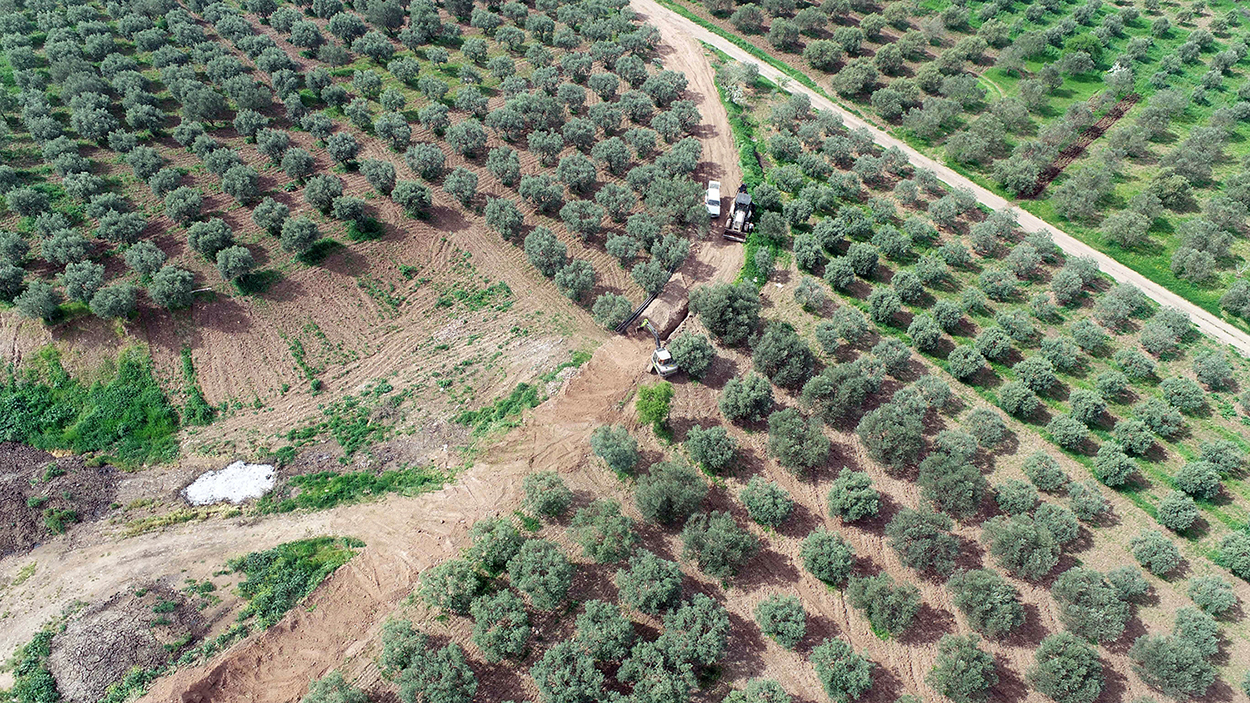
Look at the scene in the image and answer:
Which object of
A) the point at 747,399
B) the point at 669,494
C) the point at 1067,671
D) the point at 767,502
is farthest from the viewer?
the point at 747,399

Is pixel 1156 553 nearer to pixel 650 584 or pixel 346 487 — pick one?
pixel 650 584

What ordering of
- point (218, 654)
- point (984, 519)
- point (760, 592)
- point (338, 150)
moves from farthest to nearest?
point (338, 150) → point (984, 519) → point (760, 592) → point (218, 654)

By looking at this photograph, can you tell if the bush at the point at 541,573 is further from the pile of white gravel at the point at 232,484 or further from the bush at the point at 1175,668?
the bush at the point at 1175,668

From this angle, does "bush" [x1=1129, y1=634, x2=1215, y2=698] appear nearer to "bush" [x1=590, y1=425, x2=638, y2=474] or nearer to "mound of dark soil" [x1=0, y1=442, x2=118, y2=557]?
"bush" [x1=590, y1=425, x2=638, y2=474]

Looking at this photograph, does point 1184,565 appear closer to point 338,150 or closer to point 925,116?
point 925,116

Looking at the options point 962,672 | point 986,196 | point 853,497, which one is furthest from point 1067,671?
point 986,196

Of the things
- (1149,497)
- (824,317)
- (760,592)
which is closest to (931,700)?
(760,592)
